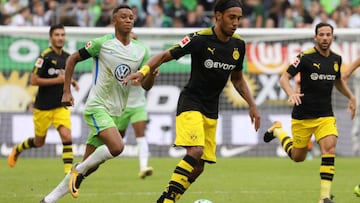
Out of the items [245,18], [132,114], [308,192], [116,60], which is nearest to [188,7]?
[245,18]

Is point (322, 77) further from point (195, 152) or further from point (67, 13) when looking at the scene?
point (67, 13)

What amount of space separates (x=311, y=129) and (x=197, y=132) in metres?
3.08

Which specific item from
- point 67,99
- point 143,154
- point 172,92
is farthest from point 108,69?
point 172,92

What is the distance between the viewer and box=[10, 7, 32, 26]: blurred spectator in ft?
81.5

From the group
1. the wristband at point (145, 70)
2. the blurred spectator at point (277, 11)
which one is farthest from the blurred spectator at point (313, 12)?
the wristband at point (145, 70)

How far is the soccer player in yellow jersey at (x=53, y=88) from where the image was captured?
16047 mm

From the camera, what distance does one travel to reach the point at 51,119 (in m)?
16.5

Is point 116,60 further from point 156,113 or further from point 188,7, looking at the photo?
point 188,7

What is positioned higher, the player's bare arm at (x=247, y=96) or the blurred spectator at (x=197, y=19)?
the blurred spectator at (x=197, y=19)

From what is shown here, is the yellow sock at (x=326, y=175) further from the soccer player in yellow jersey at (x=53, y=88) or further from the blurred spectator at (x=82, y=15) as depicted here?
the blurred spectator at (x=82, y=15)

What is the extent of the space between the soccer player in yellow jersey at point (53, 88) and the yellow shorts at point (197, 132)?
201 inches

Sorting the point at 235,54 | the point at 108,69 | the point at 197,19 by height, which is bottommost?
the point at 108,69

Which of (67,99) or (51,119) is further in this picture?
(51,119)

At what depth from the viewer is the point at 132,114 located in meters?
16.9
